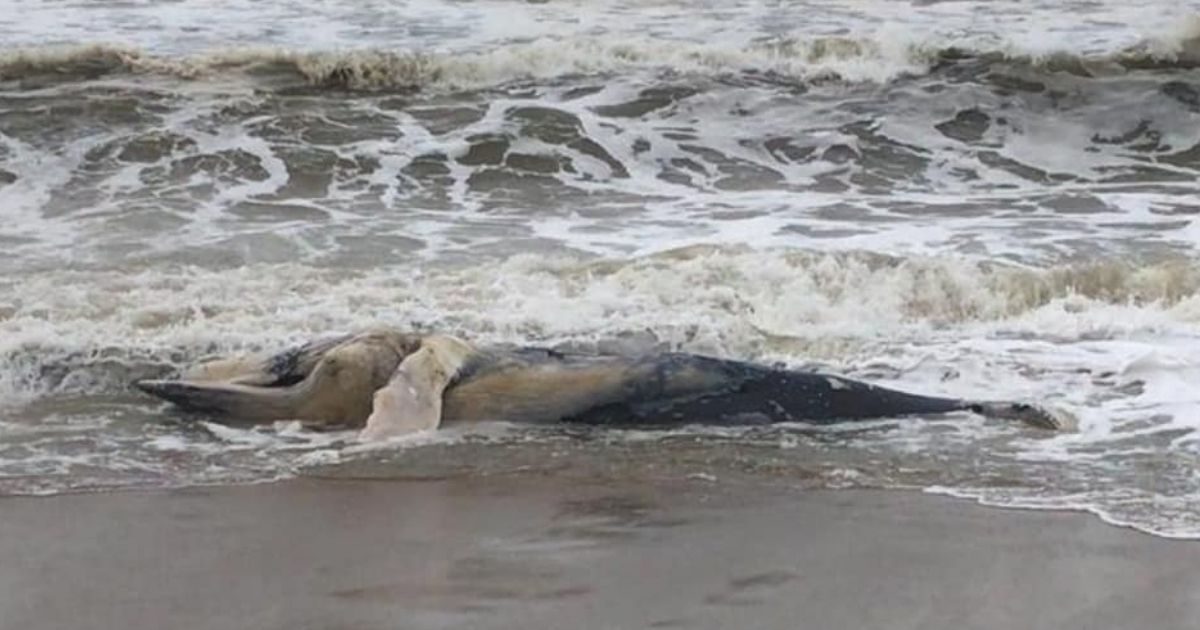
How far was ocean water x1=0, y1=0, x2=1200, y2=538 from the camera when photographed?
659 cm

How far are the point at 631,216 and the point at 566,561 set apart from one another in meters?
6.97

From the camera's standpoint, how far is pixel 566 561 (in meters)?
5.12

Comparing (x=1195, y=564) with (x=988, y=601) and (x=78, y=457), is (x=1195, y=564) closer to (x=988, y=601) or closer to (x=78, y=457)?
(x=988, y=601)

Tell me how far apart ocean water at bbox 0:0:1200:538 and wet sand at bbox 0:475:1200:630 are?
309 mm

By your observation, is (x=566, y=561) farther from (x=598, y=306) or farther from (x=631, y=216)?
(x=631, y=216)

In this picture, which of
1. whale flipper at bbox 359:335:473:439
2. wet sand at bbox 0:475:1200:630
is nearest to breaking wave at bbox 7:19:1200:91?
whale flipper at bbox 359:335:473:439

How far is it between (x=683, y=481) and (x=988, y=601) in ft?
5.10

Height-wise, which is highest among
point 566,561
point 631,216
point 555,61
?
point 566,561

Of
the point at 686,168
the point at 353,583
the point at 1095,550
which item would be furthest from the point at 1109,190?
the point at 353,583

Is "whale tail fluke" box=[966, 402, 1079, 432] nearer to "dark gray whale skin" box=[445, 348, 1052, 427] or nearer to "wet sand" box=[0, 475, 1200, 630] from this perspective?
"dark gray whale skin" box=[445, 348, 1052, 427]

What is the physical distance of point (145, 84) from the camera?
1647 centimetres

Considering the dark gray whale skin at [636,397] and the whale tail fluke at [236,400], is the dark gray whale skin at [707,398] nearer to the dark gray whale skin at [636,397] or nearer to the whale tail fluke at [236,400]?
the dark gray whale skin at [636,397]

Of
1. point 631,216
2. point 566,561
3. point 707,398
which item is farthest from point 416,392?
point 631,216

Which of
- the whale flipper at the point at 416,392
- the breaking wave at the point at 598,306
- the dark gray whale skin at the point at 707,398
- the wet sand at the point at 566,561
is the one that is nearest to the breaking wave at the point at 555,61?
the breaking wave at the point at 598,306
